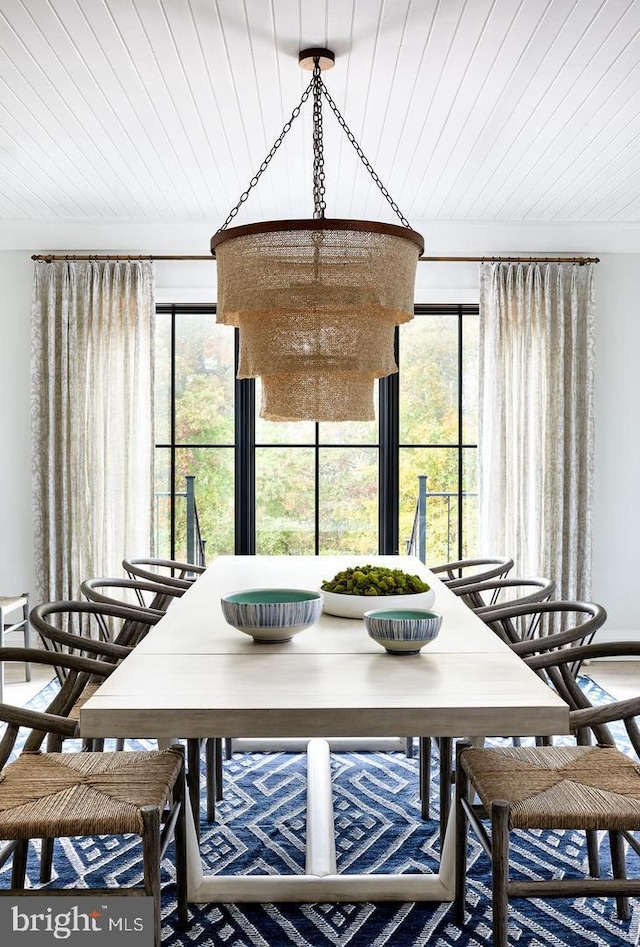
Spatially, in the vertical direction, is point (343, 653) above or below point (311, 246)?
below

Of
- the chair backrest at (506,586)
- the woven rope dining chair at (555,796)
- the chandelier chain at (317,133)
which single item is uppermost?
the chandelier chain at (317,133)

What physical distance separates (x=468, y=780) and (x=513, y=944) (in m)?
0.43

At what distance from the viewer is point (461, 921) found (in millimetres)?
2047

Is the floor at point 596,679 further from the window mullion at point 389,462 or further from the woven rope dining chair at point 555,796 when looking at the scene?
the woven rope dining chair at point 555,796

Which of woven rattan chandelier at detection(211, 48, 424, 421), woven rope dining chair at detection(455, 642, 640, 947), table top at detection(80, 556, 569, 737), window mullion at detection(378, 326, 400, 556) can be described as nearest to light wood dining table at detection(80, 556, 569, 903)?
table top at detection(80, 556, 569, 737)

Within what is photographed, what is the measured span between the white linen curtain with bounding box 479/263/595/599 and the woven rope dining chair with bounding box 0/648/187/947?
126 inches

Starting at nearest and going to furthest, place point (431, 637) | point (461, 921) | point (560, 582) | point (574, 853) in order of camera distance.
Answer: point (431, 637) < point (461, 921) < point (574, 853) < point (560, 582)

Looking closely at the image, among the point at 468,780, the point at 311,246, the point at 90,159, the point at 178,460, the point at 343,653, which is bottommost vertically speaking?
the point at 468,780

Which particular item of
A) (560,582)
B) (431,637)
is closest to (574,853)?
(431,637)

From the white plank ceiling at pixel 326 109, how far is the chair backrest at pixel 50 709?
1932 mm

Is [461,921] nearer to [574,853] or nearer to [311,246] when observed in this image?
[574,853]

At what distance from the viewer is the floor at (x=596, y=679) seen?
4.07 m

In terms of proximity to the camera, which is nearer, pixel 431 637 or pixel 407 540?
pixel 431 637

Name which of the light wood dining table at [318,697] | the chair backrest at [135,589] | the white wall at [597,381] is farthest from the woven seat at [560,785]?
the white wall at [597,381]
